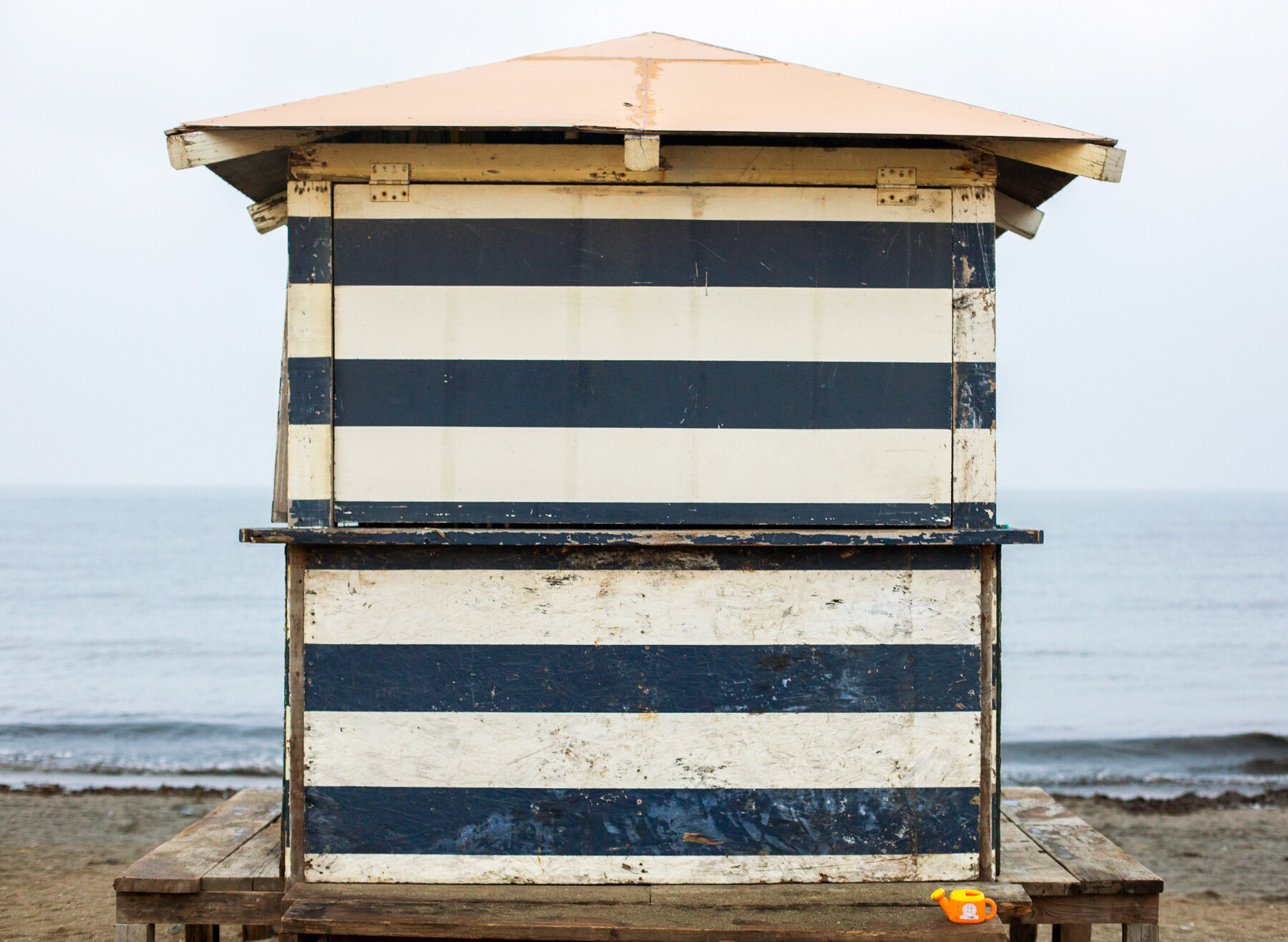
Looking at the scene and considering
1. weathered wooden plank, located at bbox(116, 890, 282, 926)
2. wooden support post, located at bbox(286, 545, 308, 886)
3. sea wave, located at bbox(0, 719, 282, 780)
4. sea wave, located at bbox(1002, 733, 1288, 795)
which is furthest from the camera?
sea wave, located at bbox(0, 719, 282, 780)

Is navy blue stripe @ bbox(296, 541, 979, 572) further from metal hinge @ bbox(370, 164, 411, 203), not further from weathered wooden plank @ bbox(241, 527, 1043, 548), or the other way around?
metal hinge @ bbox(370, 164, 411, 203)

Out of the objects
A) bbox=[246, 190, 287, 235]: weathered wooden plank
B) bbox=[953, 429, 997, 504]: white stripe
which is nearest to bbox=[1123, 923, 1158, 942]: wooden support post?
bbox=[953, 429, 997, 504]: white stripe

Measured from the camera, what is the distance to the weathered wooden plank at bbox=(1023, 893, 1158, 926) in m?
3.21

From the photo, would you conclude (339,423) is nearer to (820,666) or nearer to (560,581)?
(560,581)

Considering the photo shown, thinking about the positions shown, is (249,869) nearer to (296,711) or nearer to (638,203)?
(296,711)

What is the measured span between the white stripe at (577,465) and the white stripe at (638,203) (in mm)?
707

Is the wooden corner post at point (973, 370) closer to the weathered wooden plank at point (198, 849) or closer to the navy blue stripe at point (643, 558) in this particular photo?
the navy blue stripe at point (643, 558)

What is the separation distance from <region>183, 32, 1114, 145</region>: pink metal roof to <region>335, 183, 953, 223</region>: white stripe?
0.25 meters

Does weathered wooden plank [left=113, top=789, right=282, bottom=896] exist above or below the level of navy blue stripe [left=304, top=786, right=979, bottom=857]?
below

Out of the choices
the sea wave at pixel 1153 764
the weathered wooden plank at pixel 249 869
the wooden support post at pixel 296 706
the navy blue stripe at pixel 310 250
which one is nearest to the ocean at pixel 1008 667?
the sea wave at pixel 1153 764

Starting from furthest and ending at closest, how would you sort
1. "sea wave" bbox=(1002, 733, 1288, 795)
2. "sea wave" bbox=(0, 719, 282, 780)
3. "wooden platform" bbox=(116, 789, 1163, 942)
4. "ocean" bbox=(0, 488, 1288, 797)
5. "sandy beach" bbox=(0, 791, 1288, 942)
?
1. "ocean" bbox=(0, 488, 1288, 797)
2. "sea wave" bbox=(0, 719, 282, 780)
3. "sea wave" bbox=(1002, 733, 1288, 795)
4. "sandy beach" bbox=(0, 791, 1288, 942)
5. "wooden platform" bbox=(116, 789, 1163, 942)

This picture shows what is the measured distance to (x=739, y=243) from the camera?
9.85ft

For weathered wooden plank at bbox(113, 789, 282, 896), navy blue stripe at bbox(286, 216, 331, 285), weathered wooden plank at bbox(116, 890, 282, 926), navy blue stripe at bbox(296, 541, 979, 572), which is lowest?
weathered wooden plank at bbox(116, 890, 282, 926)

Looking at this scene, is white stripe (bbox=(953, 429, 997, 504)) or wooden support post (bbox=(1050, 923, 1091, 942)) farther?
wooden support post (bbox=(1050, 923, 1091, 942))
